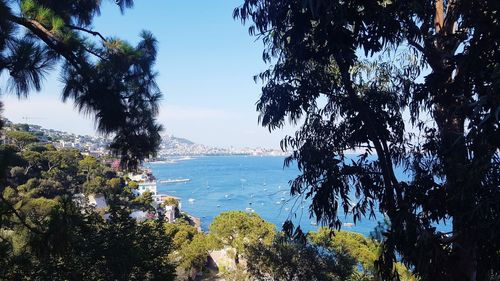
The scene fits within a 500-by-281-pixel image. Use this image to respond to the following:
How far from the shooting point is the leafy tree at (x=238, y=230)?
9.68m

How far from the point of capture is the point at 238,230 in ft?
32.9

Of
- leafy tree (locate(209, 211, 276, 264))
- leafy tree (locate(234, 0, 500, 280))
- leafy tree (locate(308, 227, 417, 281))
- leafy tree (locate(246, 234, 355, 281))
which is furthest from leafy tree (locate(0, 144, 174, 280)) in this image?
leafy tree (locate(209, 211, 276, 264))

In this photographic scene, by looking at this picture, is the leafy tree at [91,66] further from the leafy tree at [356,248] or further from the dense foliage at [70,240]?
the leafy tree at [356,248]

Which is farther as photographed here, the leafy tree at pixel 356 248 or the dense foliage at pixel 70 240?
the leafy tree at pixel 356 248

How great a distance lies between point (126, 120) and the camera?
2652mm

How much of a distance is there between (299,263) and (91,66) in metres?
5.65

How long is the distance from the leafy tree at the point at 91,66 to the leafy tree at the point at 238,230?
23.7 feet

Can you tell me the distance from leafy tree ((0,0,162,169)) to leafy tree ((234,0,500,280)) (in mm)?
838

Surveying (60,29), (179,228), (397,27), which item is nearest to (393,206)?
(397,27)

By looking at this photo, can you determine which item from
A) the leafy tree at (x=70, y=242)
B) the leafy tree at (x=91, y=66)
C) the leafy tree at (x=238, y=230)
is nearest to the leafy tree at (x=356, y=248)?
the leafy tree at (x=238, y=230)

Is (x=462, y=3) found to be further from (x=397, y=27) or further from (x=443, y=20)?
(x=443, y=20)

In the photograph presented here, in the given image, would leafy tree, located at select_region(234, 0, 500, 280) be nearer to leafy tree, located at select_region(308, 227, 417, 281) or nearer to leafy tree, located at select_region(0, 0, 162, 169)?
leafy tree, located at select_region(0, 0, 162, 169)

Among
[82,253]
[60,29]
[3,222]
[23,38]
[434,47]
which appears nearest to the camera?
[3,222]

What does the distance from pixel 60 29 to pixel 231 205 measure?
3877cm
